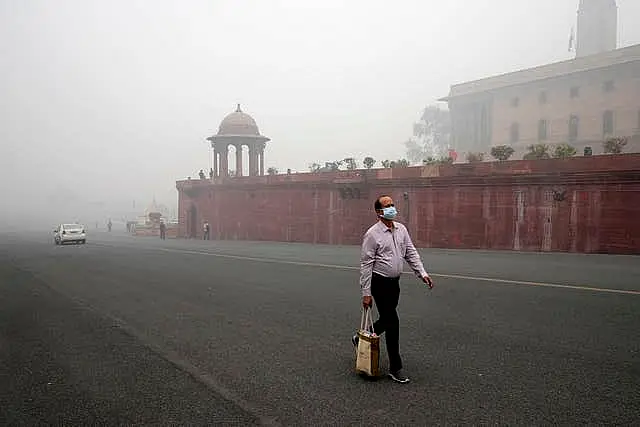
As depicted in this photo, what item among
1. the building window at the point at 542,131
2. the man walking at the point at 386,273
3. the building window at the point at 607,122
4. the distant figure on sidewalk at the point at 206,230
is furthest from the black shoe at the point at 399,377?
the building window at the point at 542,131

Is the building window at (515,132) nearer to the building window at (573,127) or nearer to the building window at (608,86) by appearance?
the building window at (573,127)

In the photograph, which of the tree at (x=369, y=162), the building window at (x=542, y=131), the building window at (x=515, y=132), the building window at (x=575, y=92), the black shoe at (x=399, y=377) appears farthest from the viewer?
the building window at (x=515, y=132)

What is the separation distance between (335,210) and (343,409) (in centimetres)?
2505

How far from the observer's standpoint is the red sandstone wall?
18.4 metres

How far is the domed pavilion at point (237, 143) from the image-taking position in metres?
45.5

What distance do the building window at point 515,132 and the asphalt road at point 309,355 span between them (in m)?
47.4

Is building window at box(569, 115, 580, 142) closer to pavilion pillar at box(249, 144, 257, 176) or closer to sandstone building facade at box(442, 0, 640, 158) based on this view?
sandstone building facade at box(442, 0, 640, 158)

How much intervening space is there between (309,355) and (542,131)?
2105 inches

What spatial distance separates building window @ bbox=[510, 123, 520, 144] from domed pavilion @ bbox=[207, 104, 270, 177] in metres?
28.2

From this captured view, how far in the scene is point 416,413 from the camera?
4012mm

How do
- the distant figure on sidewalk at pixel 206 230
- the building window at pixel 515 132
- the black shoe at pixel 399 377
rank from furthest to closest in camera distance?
1. the building window at pixel 515 132
2. the distant figure on sidewalk at pixel 206 230
3. the black shoe at pixel 399 377

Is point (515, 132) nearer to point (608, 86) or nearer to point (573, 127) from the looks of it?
point (573, 127)

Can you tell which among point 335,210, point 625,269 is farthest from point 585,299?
point 335,210

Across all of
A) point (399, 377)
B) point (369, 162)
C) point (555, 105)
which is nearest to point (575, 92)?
point (555, 105)
